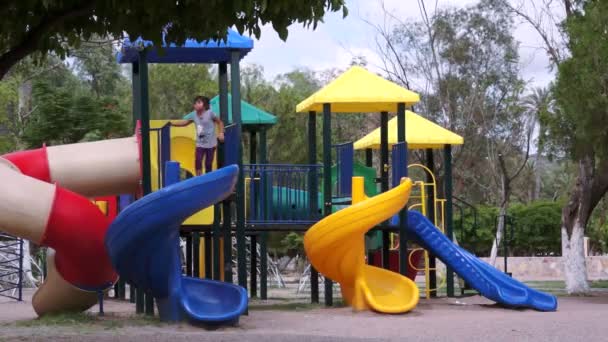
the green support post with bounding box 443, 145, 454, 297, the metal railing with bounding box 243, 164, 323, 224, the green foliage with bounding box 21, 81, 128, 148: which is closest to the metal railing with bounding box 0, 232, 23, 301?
the green foliage with bounding box 21, 81, 128, 148

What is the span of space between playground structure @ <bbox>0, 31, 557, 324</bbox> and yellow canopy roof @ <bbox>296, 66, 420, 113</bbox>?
0.10 feet

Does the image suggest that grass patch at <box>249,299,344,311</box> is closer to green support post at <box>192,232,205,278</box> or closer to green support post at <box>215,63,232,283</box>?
green support post at <box>192,232,205,278</box>

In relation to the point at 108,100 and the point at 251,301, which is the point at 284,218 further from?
the point at 108,100

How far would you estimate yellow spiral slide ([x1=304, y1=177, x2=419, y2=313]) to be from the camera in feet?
58.0

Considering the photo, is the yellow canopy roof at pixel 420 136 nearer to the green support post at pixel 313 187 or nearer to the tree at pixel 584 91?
the tree at pixel 584 91

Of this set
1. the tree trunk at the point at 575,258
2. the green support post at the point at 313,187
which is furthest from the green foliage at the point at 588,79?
the green support post at the point at 313,187

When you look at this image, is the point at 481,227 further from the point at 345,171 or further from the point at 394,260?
the point at 345,171

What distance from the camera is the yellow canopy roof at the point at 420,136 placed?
23.0 meters

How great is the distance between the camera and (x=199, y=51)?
57.6 feet

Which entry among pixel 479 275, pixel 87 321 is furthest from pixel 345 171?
pixel 87 321

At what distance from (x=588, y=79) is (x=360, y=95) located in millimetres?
4997

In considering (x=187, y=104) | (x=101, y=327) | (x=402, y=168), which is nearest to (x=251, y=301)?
(x=402, y=168)

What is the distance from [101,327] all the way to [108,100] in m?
22.6

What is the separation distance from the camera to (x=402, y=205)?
1797 centimetres
